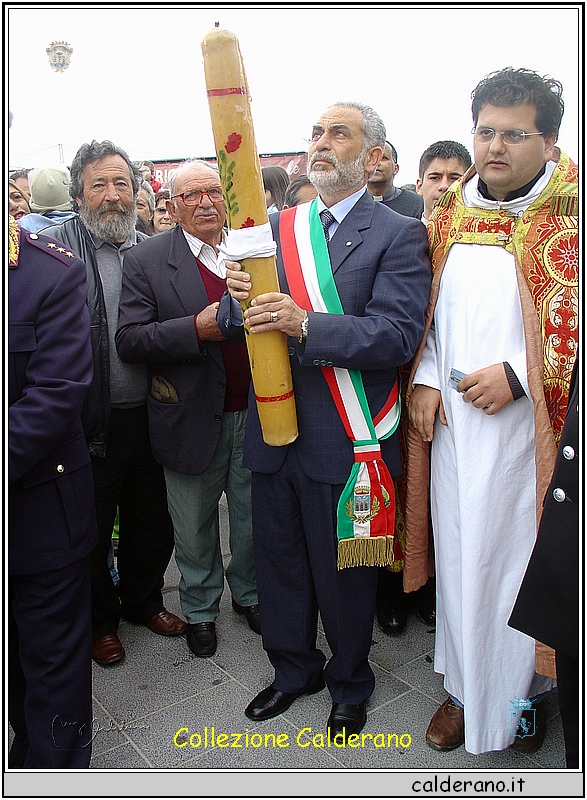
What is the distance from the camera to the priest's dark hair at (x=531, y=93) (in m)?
2.25

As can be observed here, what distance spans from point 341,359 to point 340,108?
3.09ft

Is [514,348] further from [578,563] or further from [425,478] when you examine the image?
[578,563]

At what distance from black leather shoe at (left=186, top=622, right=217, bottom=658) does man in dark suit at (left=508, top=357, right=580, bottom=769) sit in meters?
1.71

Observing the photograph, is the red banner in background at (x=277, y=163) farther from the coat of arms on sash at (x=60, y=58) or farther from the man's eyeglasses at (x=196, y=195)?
the man's eyeglasses at (x=196, y=195)

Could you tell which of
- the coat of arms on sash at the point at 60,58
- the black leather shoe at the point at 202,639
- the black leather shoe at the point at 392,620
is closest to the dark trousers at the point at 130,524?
the black leather shoe at the point at 202,639

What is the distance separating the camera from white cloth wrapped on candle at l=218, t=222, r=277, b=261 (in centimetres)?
223

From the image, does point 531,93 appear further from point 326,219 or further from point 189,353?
point 189,353

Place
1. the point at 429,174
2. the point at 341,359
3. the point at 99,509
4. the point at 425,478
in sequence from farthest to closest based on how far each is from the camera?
the point at 429,174, the point at 99,509, the point at 425,478, the point at 341,359

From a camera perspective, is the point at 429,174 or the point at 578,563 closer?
the point at 578,563

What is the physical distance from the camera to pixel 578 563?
5.77 ft

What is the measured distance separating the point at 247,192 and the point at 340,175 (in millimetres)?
470

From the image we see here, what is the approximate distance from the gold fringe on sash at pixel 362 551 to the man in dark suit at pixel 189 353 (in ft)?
2.72

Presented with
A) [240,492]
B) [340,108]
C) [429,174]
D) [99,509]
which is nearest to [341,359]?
[340,108]

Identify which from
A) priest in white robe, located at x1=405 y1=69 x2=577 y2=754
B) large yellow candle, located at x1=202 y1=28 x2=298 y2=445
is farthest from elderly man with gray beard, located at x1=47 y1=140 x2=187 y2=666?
priest in white robe, located at x1=405 y1=69 x2=577 y2=754
